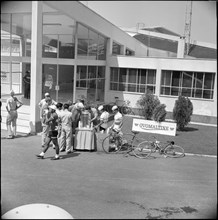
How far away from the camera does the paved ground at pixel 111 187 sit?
1315 mm

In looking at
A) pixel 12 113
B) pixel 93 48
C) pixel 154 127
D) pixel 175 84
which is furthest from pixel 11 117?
pixel 93 48

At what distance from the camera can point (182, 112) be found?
11.4 feet

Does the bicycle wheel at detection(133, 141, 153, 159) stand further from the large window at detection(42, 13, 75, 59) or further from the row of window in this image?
the large window at detection(42, 13, 75, 59)

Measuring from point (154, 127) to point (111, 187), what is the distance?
123cm

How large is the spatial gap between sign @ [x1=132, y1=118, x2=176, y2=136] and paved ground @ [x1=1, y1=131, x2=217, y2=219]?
554 millimetres

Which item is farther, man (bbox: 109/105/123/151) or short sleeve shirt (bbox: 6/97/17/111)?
man (bbox: 109/105/123/151)

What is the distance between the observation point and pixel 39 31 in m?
1.04

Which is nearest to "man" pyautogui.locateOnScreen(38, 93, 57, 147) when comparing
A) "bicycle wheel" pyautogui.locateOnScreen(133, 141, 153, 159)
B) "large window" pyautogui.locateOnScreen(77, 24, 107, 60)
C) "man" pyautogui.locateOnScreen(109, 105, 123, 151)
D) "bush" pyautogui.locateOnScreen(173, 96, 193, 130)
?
"bicycle wheel" pyautogui.locateOnScreen(133, 141, 153, 159)

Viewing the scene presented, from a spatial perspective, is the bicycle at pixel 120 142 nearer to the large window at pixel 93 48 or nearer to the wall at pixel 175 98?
the wall at pixel 175 98

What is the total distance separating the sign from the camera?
2.27 metres

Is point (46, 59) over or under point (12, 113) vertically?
over

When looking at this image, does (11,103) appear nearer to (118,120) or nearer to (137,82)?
(137,82)

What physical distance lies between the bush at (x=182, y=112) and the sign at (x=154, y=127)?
125mm

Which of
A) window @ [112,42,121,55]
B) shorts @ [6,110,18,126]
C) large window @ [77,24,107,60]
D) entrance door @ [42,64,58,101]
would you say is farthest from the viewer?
window @ [112,42,121,55]
